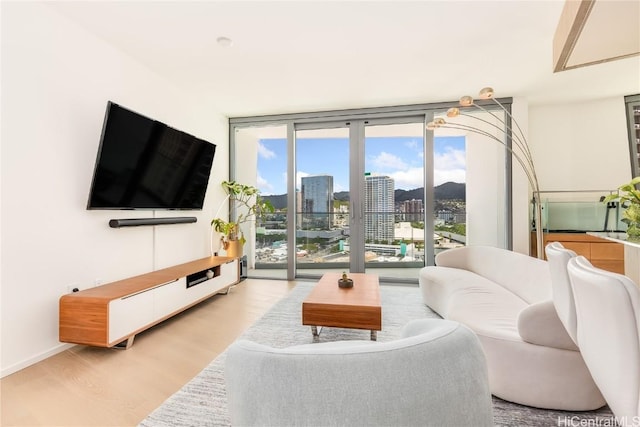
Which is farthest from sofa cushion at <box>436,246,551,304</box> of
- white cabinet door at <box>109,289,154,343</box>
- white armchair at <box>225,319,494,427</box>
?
white cabinet door at <box>109,289,154,343</box>

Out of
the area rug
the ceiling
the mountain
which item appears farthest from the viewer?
the mountain

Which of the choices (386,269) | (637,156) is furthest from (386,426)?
(637,156)

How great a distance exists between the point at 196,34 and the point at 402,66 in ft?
6.85

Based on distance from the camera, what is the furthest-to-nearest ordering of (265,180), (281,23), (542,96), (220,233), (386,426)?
(265,180) < (220,233) < (542,96) < (281,23) < (386,426)

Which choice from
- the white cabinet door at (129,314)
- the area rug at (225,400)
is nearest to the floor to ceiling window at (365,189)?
the area rug at (225,400)

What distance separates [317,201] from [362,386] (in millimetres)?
4114

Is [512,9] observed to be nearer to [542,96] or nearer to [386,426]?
[542,96]

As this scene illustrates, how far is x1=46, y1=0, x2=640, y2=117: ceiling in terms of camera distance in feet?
7.37

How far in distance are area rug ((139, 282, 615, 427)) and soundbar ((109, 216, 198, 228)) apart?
1537mm

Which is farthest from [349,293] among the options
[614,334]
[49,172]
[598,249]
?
[598,249]

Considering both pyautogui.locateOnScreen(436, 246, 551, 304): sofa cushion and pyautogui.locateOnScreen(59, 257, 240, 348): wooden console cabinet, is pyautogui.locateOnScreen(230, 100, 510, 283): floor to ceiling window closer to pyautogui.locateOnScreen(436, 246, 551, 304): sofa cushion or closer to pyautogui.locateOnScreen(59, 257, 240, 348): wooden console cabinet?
pyautogui.locateOnScreen(436, 246, 551, 304): sofa cushion

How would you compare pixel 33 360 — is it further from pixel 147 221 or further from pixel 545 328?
pixel 545 328

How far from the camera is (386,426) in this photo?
60 cm

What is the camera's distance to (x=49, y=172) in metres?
2.20
